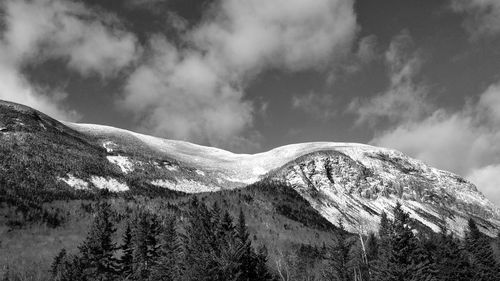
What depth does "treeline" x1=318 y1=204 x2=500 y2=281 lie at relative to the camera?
53781 mm

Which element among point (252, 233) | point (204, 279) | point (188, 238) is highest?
point (252, 233)

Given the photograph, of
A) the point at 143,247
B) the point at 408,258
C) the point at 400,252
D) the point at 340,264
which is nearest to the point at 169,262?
the point at 143,247

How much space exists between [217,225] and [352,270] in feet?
87.1

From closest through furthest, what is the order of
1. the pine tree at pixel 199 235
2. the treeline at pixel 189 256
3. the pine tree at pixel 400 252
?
1. the treeline at pixel 189 256
2. the pine tree at pixel 400 252
3. the pine tree at pixel 199 235

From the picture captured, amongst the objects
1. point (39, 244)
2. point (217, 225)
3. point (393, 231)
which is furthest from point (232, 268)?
point (39, 244)

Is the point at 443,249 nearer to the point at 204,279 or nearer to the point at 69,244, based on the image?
the point at 204,279

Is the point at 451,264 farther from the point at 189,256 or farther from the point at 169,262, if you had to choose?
the point at 169,262

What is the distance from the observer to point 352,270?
7456 centimetres

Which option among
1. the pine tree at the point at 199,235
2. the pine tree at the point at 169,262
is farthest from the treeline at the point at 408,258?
the pine tree at the point at 169,262

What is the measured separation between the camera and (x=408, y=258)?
178 ft

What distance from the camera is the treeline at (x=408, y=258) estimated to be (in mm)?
53781

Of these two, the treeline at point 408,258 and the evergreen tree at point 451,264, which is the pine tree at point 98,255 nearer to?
the treeline at point 408,258

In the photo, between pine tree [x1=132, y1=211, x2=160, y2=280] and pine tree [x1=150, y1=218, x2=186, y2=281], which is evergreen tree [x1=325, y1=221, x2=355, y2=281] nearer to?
pine tree [x1=150, y1=218, x2=186, y2=281]

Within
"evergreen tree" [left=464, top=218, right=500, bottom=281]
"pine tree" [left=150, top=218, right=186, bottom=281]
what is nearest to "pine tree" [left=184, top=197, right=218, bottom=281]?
"pine tree" [left=150, top=218, right=186, bottom=281]
